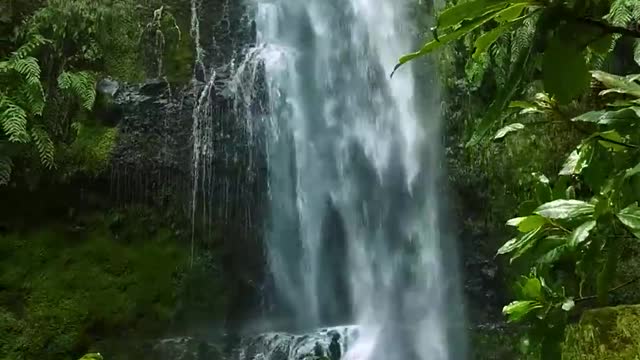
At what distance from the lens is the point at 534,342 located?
44.2 inches

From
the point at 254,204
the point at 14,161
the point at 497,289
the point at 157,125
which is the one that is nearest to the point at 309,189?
the point at 254,204

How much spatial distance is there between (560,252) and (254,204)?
6440mm

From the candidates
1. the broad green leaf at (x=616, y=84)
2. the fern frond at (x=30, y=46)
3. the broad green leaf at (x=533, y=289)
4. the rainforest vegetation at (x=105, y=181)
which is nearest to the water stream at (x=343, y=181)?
the rainforest vegetation at (x=105, y=181)

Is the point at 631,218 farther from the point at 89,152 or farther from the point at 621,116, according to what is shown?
the point at 89,152

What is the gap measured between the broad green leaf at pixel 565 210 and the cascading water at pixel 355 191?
19.7ft

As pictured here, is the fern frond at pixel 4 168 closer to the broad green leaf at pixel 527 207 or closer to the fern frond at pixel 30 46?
the fern frond at pixel 30 46

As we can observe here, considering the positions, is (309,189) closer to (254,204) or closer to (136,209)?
(254,204)

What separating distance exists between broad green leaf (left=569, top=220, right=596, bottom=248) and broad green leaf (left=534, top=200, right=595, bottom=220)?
3 centimetres

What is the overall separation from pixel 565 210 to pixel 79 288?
6418 millimetres

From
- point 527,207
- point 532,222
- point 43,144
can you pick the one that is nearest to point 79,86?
point 43,144

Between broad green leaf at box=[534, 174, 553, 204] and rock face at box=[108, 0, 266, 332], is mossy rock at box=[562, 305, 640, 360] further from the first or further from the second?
rock face at box=[108, 0, 266, 332]

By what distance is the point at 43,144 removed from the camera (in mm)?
5996

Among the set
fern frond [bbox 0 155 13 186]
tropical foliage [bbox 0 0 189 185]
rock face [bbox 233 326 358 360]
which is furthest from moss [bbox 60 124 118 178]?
rock face [bbox 233 326 358 360]

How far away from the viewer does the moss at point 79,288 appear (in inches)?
246
